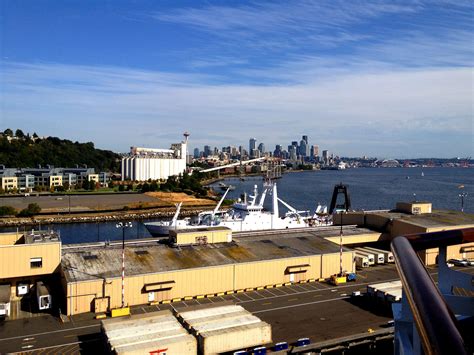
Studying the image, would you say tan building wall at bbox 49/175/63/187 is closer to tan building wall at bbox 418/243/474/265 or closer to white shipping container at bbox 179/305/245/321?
tan building wall at bbox 418/243/474/265

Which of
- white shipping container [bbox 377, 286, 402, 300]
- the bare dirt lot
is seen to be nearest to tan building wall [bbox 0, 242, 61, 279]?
white shipping container [bbox 377, 286, 402, 300]

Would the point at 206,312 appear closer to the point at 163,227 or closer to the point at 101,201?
the point at 163,227

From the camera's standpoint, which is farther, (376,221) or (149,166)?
(149,166)

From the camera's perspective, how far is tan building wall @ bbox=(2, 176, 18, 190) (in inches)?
2324

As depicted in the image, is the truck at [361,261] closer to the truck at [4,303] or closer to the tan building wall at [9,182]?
the truck at [4,303]

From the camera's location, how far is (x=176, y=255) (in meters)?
16.9

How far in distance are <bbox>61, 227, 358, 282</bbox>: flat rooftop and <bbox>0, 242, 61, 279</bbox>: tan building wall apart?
0.50 meters

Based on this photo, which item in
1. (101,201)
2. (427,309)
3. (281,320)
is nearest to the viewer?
(427,309)

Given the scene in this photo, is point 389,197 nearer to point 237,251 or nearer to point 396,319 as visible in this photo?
point 237,251

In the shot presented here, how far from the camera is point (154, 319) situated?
12102 millimetres

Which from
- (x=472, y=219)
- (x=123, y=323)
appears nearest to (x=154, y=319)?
(x=123, y=323)

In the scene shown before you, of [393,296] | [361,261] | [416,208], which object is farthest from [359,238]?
[393,296]

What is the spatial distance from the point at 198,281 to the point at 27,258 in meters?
5.83

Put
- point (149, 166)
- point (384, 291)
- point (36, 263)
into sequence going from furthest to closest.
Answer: point (149, 166) → point (36, 263) → point (384, 291)
